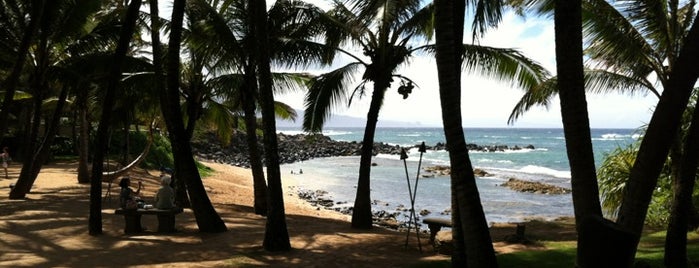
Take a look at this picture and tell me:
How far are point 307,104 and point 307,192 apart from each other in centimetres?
Answer: 1348

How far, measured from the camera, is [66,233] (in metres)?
9.52

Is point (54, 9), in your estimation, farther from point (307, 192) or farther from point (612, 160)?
point (307, 192)

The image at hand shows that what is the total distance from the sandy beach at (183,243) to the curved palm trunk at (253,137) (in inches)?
17.9

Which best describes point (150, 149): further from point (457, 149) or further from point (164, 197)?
point (457, 149)

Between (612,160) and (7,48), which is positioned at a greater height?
(7,48)

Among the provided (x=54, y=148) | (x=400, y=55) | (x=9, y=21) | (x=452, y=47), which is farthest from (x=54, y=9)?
(x=54, y=148)

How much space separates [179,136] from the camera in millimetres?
9664

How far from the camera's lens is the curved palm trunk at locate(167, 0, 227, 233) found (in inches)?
365

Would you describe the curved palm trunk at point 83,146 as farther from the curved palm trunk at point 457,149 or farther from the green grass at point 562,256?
the curved palm trunk at point 457,149

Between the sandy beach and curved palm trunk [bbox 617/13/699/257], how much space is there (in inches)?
167

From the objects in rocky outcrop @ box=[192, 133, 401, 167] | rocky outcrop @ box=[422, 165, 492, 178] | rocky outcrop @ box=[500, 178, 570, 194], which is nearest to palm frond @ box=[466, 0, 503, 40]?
rocky outcrop @ box=[500, 178, 570, 194]

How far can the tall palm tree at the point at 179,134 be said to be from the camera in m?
9.27

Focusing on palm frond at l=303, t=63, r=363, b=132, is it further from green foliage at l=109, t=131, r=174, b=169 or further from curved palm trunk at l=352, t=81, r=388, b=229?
green foliage at l=109, t=131, r=174, b=169

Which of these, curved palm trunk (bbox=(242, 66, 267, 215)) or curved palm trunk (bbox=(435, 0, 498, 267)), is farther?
curved palm trunk (bbox=(242, 66, 267, 215))
